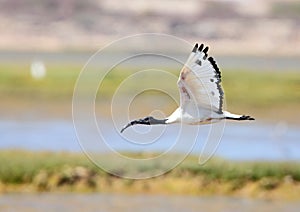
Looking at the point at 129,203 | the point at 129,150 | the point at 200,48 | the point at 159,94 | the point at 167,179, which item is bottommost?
the point at 200,48

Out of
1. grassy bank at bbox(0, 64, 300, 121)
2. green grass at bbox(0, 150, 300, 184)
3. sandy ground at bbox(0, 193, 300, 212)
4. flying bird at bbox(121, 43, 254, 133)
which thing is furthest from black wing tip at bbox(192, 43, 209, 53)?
grassy bank at bbox(0, 64, 300, 121)

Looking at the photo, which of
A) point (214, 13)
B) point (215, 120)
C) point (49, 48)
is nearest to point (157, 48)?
point (49, 48)

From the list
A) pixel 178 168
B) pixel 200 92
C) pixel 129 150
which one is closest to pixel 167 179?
pixel 178 168

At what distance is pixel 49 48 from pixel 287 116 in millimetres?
53732

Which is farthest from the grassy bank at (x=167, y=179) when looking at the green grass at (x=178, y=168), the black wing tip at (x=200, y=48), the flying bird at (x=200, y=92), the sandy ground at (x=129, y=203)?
the black wing tip at (x=200, y=48)

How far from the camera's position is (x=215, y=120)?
11859mm

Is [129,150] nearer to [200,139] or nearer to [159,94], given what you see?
[200,139]

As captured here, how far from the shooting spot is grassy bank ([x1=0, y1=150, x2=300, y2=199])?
1923 cm

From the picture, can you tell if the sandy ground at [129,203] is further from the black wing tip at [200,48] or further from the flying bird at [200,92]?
the black wing tip at [200,48]

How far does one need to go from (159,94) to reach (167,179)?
14.5m

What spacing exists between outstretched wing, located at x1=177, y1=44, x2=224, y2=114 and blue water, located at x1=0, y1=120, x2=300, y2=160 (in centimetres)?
943

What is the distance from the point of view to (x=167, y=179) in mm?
19625

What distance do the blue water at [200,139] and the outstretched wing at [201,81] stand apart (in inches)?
371

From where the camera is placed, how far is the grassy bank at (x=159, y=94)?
32.2m
